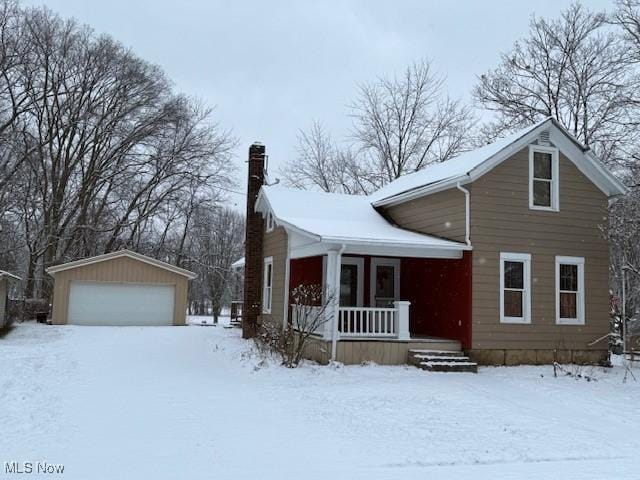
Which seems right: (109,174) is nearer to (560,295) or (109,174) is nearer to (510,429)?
(560,295)

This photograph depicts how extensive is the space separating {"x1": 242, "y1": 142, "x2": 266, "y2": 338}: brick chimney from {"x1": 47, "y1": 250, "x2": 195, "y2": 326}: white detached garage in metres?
7.08

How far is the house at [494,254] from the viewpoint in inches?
522

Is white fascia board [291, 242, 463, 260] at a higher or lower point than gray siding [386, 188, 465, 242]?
lower

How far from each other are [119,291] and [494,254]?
16.8 meters

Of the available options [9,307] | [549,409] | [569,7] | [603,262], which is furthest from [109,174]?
[549,409]

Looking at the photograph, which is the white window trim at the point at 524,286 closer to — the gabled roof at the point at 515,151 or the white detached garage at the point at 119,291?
the gabled roof at the point at 515,151

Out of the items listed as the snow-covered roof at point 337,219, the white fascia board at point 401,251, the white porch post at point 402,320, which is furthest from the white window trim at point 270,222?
the white porch post at point 402,320

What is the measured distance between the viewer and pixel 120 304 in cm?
2452

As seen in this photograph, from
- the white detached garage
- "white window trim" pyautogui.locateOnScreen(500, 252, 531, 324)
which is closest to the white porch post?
"white window trim" pyautogui.locateOnScreen(500, 252, 531, 324)

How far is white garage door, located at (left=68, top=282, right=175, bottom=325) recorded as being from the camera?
24.0m

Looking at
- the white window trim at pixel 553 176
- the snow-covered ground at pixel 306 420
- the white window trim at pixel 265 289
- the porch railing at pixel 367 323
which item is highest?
the white window trim at pixel 553 176

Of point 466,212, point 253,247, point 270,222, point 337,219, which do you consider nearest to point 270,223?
point 270,222

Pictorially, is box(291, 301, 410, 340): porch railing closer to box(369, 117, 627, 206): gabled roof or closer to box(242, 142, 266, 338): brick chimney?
box(369, 117, 627, 206): gabled roof

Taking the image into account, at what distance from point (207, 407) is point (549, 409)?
214 inches
